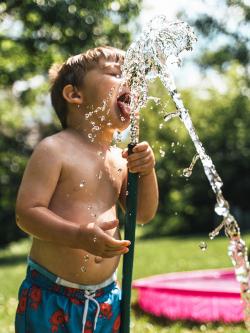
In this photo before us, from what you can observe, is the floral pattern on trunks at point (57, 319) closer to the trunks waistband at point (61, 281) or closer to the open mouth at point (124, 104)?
the trunks waistband at point (61, 281)

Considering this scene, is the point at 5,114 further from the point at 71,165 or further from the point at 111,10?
the point at 71,165

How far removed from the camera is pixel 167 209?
1741 centimetres

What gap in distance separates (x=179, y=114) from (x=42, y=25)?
13.5 feet

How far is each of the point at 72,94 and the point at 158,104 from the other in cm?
30

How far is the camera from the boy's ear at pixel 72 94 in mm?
2236

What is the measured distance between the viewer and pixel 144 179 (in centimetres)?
221

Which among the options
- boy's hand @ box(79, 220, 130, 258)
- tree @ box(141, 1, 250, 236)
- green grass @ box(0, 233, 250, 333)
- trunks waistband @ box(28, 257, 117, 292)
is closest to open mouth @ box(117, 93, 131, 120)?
boy's hand @ box(79, 220, 130, 258)

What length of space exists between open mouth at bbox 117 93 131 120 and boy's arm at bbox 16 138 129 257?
0.81ft

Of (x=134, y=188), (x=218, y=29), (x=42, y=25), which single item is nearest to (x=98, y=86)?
(x=134, y=188)

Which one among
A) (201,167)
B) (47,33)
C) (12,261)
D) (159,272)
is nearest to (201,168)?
(201,167)

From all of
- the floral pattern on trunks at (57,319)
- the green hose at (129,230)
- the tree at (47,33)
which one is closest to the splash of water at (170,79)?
the green hose at (129,230)

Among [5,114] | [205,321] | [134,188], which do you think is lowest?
[205,321]

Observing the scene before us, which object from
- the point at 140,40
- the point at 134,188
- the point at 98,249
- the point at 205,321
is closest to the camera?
the point at 98,249

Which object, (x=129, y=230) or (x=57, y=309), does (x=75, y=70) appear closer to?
(x=129, y=230)
